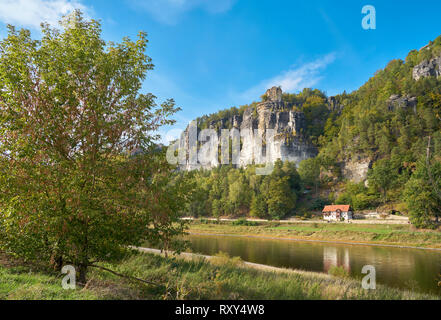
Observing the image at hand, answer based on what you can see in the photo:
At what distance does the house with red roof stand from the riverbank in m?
8.86

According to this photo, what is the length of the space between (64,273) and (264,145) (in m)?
98.0

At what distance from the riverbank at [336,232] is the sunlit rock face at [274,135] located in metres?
44.2

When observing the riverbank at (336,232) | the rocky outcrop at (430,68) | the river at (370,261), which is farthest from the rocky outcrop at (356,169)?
the rocky outcrop at (430,68)

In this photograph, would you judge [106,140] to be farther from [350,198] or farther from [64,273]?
[350,198]

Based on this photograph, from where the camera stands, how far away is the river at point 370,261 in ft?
59.1

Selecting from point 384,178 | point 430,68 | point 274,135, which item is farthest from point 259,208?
point 430,68

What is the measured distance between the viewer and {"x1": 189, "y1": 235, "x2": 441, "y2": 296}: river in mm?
18016

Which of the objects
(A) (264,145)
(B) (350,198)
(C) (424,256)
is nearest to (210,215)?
(B) (350,198)

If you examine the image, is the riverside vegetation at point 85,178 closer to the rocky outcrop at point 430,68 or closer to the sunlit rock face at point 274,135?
the sunlit rock face at point 274,135

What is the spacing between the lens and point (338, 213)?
173ft

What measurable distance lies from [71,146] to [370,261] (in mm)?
27059

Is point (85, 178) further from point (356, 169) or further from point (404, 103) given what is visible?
point (404, 103)

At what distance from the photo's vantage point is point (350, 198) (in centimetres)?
5981
